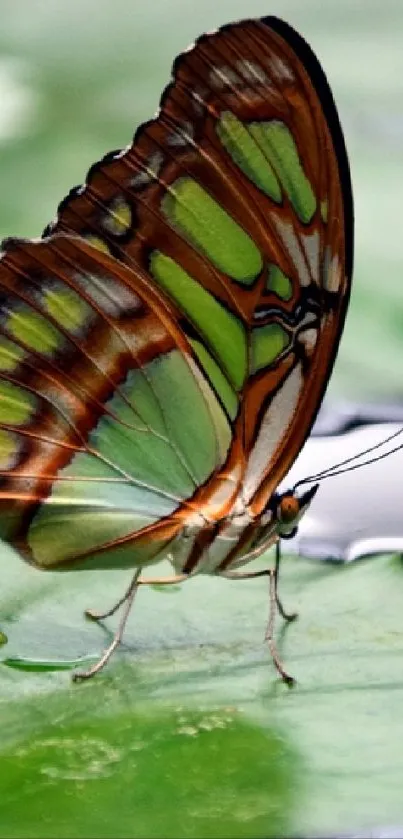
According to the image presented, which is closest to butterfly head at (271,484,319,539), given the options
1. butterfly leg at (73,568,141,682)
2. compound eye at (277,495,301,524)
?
compound eye at (277,495,301,524)

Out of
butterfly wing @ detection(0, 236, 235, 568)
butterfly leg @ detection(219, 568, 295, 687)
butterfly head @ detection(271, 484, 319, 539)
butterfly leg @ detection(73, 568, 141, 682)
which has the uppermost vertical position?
butterfly wing @ detection(0, 236, 235, 568)

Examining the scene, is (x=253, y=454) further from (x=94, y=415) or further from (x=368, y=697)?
(x=368, y=697)

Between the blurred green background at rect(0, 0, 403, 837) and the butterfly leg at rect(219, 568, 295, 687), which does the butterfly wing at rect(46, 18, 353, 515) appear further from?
the blurred green background at rect(0, 0, 403, 837)

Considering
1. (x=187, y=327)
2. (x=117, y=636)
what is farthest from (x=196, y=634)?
(x=187, y=327)

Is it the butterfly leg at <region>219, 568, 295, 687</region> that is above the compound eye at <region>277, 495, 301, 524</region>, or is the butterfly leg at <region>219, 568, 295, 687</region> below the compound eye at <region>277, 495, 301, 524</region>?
below

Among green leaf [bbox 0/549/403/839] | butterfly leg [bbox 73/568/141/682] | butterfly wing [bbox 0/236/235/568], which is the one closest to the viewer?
green leaf [bbox 0/549/403/839]

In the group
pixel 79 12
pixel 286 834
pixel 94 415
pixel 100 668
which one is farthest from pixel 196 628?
pixel 79 12

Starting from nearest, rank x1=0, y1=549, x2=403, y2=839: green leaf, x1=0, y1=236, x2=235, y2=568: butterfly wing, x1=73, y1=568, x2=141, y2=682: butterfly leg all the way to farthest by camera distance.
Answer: x1=0, y1=549, x2=403, y2=839: green leaf → x1=73, y1=568, x2=141, y2=682: butterfly leg → x1=0, y1=236, x2=235, y2=568: butterfly wing
